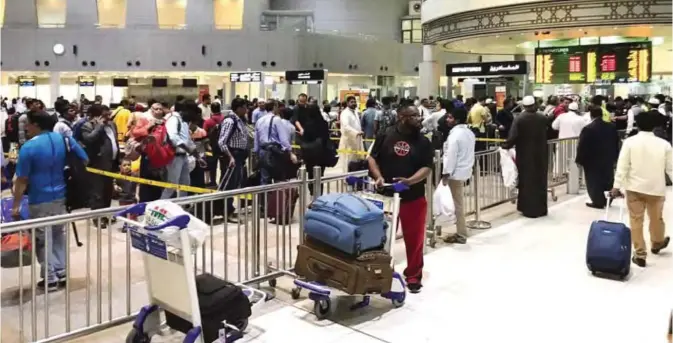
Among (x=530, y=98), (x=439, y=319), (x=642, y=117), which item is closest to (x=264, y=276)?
(x=439, y=319)

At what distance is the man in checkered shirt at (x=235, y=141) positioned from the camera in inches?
358

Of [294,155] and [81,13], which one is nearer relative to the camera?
[294,155]

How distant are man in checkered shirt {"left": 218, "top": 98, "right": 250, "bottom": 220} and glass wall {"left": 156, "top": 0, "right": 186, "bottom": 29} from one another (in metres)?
29.5

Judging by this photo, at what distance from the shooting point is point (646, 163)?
6691 millimetres

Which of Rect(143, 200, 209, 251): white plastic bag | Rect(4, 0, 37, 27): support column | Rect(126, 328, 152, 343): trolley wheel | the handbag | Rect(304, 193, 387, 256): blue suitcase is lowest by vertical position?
Rect(126, 328, 152, 343): trolley wheel

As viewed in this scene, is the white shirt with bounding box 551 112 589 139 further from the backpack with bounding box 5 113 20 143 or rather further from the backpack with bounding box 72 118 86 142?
the backpack with bounding box 5 113 20 143

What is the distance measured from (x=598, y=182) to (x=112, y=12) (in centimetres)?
3152

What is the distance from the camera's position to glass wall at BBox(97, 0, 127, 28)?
35.5m

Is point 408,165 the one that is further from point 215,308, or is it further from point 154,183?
point 154,183

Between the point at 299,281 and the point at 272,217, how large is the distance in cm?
289

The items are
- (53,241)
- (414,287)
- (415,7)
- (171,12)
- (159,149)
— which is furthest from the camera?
(415,7)

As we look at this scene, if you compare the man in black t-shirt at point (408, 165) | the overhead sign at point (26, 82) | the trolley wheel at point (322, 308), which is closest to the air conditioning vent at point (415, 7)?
the overhead sign at point (26, 82)

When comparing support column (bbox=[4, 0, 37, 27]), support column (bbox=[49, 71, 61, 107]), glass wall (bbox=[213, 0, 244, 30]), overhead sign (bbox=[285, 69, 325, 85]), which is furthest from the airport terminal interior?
glass wall (bbox=[213, 0, 244, 30])

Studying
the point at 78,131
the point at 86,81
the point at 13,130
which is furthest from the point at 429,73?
the point at 78,131
